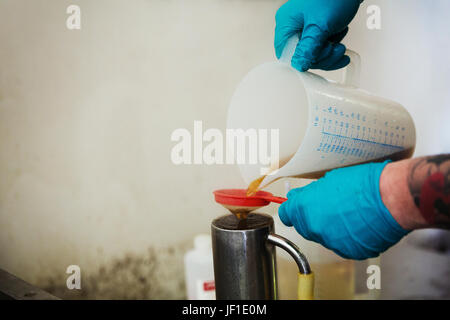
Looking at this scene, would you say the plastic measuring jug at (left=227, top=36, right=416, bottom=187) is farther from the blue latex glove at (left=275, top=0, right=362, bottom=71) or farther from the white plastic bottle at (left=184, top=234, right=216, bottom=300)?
the white plastic bottle at (left=184, top=234, right=216, bottom=300)

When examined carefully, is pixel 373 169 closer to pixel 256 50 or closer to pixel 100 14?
pixel 256 50

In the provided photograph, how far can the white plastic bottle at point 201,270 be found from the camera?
1.17 m

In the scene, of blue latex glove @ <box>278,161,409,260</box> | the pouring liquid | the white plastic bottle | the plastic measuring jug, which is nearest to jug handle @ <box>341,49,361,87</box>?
the plastic measuring jug

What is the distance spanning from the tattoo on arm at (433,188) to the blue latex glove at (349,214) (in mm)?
58

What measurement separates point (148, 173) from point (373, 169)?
0.94 metres

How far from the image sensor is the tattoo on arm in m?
0.50

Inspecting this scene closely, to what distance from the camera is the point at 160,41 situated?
4.11 feet

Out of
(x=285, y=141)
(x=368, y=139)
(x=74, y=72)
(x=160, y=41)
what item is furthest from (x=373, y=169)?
(x=74, y=72)

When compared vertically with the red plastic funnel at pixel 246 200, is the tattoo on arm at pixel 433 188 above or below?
above

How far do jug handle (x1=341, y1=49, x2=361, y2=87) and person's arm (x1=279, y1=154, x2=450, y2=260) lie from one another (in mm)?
368

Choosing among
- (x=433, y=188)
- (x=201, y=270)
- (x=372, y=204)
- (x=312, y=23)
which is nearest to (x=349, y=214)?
(x=372, y=204)

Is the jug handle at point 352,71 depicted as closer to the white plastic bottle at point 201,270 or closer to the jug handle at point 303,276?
the jug handle at point 303,276

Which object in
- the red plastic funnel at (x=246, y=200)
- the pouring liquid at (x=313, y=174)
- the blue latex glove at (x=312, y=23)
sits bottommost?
the red plastic funnel at (x=246, y=200)

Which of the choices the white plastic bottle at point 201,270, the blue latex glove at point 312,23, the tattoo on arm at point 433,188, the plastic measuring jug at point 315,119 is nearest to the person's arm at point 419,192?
the tattoo on arm at point 433,188
